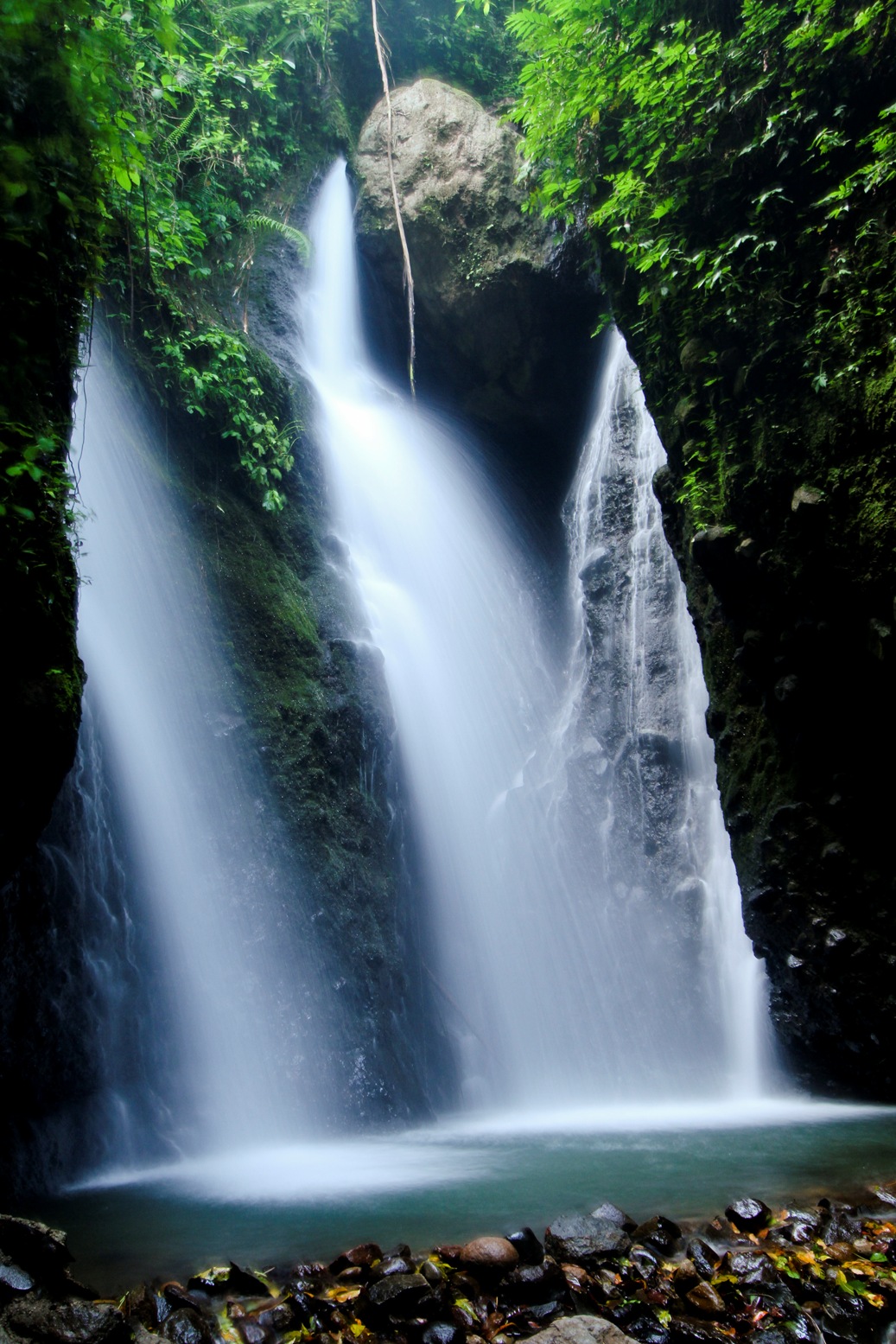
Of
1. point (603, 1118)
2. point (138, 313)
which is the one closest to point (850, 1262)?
point (603, 1118)

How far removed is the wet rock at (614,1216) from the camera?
368 centimetres

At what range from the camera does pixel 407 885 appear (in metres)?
9.71

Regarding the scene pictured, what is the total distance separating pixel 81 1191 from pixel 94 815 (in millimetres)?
2968

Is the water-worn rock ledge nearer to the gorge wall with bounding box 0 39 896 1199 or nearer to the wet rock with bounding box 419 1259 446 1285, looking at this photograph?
the wet rock with bounding box 419 1259 446 1285

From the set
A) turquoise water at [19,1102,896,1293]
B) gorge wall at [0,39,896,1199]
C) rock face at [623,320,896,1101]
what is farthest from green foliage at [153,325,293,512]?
turquoise water at [19,1102,896,1293]

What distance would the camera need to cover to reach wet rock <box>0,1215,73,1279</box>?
3.04m

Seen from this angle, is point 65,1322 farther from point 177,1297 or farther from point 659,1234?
point 659,1234

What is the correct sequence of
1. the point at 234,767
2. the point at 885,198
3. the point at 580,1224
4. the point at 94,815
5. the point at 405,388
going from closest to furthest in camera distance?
the point at 580,1224 < the point at 885,198 < the point at 94,815 < the point at 234,767 < the point at 405,388

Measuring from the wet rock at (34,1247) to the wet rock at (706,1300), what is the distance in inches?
98.7

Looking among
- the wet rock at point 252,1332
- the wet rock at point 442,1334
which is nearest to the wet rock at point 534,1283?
the wet rock at point 442,1334

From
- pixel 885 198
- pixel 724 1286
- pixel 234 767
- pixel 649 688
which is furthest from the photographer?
pixel 649 688

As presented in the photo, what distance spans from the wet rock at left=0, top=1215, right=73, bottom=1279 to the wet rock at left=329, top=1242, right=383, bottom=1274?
1132mm

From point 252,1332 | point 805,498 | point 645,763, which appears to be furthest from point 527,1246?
point 645,763

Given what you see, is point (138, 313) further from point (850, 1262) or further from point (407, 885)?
point (850, 1262)
